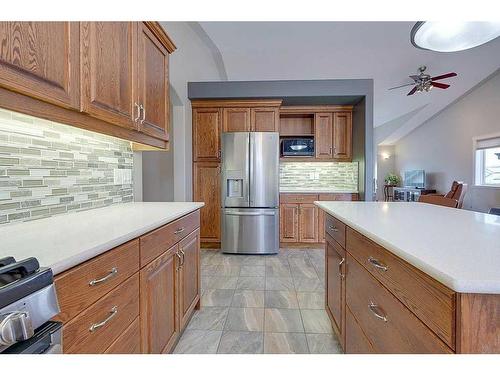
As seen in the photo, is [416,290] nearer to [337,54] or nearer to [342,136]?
[342,136]

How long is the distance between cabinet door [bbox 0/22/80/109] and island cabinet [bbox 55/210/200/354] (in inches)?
23.9

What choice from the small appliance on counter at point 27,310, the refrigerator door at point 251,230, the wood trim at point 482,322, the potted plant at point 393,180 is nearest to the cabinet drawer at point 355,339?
the wood trim at point 482,322

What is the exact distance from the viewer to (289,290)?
99.7 inches

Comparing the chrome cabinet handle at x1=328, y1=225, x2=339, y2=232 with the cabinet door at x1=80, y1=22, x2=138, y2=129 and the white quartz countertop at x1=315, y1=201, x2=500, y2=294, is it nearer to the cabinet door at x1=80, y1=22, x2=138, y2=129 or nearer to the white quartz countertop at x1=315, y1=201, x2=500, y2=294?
the white quartz countertop at x1=315, y1=201, x2=500, y2=294

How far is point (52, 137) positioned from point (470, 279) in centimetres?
175

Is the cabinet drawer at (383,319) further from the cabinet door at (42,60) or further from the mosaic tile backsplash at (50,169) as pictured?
the mosaic tile backsplash at (50,169)

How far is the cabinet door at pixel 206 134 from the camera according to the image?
3912 millimetres

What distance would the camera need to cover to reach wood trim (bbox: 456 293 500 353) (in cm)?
54

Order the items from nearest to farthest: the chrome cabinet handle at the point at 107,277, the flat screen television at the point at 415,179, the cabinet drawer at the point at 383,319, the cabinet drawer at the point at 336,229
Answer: the cabinet drawer at the point at 383,319 → the chrome cabinet handle at the point at 107,277 → the cabinet drawer at the point at 336,229 → the flat screen television at the point at 415,179

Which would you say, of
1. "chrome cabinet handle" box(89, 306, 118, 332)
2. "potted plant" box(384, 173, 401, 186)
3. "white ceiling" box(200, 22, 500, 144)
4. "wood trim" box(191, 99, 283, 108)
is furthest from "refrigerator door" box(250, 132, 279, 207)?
"potted plant" box(384, 173, 401, 186)

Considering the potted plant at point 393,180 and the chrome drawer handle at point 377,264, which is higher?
the potted plant at point 393,180

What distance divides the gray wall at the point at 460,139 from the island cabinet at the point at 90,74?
7.31 metres

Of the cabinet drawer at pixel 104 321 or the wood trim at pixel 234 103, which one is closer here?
the cabinet drawer at pixel 104 321
